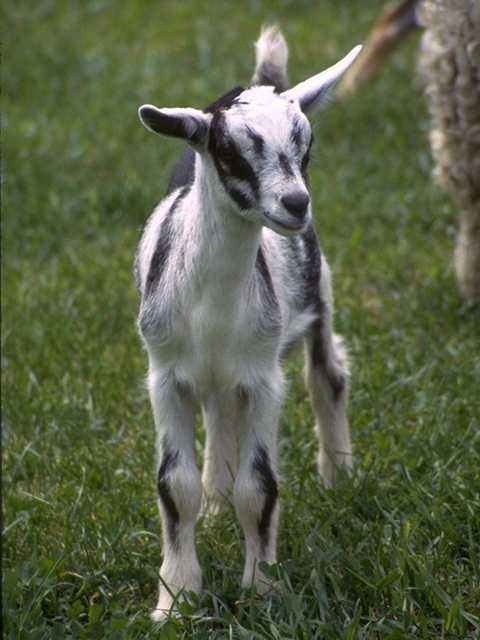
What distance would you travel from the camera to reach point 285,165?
3648 millimetres

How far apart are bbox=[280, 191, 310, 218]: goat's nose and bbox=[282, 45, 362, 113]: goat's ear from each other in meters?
0.44

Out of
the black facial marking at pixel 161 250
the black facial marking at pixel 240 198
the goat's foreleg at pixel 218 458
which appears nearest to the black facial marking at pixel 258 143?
the black facial marking at pixel 240 198

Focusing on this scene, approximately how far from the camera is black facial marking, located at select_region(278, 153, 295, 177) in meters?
3.64

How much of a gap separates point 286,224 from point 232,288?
1.57 feet

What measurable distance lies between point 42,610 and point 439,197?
4385 mm

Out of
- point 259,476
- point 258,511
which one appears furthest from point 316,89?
point 258,511

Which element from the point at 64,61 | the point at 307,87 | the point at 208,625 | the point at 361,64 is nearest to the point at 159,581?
the point at 208,625

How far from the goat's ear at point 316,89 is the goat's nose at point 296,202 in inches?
17.4

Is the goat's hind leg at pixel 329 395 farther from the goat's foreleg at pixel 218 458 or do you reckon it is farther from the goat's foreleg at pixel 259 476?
the goat's foreleg at pixel 259 476

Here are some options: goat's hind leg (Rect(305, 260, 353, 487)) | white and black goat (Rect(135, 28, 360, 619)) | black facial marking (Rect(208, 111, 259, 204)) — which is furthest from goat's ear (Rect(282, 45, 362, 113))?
goat's hind leg (Rect(305, 260, 353, 487))

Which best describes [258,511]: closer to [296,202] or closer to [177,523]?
[177,523]

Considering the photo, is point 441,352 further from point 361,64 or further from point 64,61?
point 64,61

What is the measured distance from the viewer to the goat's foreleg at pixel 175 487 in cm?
424

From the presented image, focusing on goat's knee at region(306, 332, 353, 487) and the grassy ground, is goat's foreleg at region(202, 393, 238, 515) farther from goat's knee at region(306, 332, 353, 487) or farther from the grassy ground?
goat's knee at region(306, 332, 353, 487)
